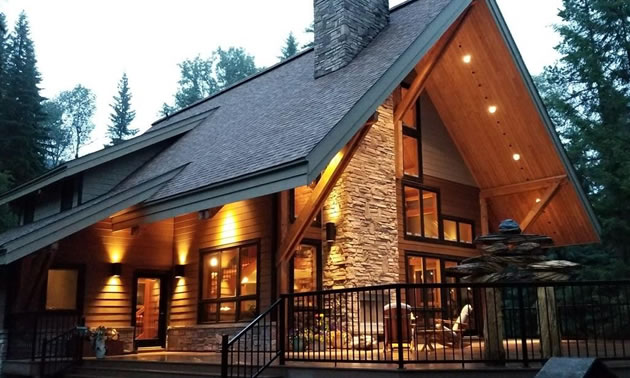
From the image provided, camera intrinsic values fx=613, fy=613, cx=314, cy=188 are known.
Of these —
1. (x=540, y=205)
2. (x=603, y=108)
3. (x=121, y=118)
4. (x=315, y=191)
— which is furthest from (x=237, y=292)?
(x=121, y=118)

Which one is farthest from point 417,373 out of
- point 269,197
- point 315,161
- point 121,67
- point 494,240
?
point 121,67

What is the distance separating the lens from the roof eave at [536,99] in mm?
11805

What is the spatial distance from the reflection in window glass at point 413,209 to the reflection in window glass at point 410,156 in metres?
0.39

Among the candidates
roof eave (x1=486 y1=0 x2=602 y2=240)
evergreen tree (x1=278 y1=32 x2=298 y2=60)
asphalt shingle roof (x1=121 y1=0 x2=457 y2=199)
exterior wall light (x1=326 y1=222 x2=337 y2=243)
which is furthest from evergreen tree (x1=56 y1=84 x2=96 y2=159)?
roof eave (x1=486 y1=0 x2=602 y2=240)

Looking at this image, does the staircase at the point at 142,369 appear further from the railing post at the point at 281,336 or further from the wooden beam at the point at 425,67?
the wooden beam at the point at 425,67

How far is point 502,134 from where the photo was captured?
13680 mm

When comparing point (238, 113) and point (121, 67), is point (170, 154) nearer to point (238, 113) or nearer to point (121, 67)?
point (238, 113)

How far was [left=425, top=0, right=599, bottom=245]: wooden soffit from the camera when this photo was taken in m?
12.3

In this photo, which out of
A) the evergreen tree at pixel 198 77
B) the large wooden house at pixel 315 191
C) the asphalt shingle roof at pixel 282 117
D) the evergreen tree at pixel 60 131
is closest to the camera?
the asphalt shingle roof at pixel 282 117

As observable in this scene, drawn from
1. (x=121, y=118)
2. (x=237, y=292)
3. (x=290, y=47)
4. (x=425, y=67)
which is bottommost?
(x=237, y=292)

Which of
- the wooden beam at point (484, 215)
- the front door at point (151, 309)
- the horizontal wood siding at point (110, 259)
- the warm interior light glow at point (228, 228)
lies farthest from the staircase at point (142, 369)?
the wooden beam at point (484, 215)

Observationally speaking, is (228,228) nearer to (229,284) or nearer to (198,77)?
(229,284)

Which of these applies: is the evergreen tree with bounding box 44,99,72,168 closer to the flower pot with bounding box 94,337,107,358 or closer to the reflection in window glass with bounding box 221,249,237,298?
the reflection in window glass with bounding box 221,249,237,298

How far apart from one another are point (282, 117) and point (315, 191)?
1.94 meters
